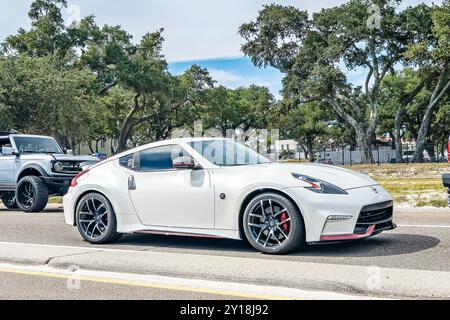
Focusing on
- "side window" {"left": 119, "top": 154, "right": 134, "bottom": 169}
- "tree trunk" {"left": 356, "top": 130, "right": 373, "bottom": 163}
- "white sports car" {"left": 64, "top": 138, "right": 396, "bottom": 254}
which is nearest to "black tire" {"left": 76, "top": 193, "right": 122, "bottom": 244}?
"white sports car" {"left": 64, "top": 138, "right": 396, "bottom": 254}

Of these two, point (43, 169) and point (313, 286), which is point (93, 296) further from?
point (43, 169)

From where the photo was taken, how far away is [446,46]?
35.1 meters

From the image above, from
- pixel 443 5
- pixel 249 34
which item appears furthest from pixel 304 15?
pixel 443 5

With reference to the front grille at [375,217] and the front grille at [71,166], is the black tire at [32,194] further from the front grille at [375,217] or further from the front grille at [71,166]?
the front grille at [375,217]

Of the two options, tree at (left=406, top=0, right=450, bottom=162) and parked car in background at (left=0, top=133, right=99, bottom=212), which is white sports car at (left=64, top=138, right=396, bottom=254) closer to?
parked car in background at (left=0, top=133, right=99, bottom=212)

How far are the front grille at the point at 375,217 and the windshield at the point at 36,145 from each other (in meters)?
10.6

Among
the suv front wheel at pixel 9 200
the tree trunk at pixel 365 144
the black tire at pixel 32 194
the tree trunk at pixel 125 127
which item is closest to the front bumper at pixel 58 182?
the black tire at pixel 32 194

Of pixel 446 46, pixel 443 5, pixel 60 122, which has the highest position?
pixel 443 5

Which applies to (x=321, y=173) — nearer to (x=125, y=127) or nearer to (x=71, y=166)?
(x=71, y=166)

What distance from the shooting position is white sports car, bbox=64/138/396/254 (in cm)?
634

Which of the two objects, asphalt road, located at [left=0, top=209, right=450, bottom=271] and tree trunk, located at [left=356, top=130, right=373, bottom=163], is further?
tree trunk, located at [left=356, top=130, right=373, bottom=163]

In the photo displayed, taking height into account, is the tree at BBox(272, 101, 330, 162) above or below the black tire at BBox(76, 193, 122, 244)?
above

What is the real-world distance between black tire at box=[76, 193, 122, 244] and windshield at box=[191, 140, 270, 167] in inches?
61.7
